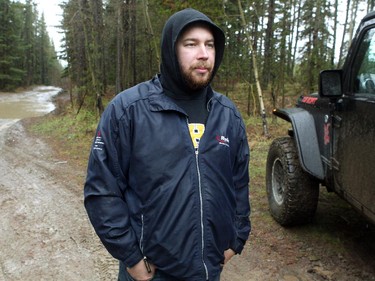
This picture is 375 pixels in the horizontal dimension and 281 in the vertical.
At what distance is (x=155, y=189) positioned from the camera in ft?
6.17

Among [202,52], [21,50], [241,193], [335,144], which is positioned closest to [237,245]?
[241,193]

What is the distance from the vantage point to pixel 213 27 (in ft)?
6.52

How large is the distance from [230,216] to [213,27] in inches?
41.3

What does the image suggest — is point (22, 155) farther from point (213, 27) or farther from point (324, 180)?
point (213, 27)

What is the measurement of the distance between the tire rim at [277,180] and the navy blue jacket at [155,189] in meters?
3.08

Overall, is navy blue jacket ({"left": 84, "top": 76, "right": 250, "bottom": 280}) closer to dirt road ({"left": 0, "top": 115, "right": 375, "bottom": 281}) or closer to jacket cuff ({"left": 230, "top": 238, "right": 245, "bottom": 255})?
jacket cuff ({"left": 230, "top": 238, "right": 245, "bottom": 255})

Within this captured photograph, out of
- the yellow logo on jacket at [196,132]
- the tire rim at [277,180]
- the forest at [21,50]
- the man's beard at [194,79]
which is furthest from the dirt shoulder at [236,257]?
the forest at [21,50]

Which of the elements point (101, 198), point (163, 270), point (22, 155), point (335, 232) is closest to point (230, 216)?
point (163, 270)

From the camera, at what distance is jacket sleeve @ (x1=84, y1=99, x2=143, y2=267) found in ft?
6.04

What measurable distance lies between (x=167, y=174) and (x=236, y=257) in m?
2.73

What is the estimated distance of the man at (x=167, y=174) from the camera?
6.14ft

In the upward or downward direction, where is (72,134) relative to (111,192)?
downward

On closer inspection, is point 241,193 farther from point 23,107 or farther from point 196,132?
point 23,107

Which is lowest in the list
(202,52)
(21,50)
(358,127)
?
(358,127)
